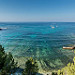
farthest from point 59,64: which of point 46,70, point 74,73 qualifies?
point 74,73

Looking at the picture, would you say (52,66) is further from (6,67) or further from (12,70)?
(6,67)

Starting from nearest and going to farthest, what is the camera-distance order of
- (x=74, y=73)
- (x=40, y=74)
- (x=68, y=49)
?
(x=74, y=73) < (x=40, y=74) < (x=68, y=49)

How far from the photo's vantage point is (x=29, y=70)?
12.0m

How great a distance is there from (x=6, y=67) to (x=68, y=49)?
2923cm

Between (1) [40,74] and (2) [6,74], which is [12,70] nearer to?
(2) [6,74]

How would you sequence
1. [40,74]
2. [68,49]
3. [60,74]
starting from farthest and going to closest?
[68,49] < [40,74] < [60,74]

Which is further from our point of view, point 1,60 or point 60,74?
point 1,60

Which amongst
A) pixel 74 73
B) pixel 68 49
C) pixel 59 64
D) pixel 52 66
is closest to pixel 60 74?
pixel 74 73

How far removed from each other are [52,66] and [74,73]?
13.3m

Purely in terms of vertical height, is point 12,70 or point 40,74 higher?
point 12,70

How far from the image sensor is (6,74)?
11.6 meters

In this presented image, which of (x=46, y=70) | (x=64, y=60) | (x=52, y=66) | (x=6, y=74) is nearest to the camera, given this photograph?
(x=6, y=74)

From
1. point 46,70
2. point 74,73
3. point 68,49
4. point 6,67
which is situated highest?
point 74,73

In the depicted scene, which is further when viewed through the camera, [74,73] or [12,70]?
[12,70]
